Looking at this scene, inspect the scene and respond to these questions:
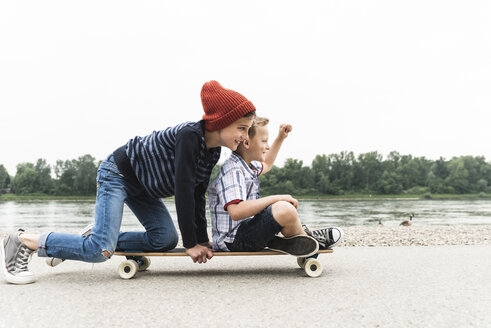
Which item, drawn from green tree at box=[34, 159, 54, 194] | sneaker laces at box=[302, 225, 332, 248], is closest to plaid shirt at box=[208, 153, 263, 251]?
sneaker laces at box=[302, 225, 332, 248]

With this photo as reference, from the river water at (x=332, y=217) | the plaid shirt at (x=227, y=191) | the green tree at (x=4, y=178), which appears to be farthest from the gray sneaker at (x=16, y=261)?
the green tree at (x=4, y=178)

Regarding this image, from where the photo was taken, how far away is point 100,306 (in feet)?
8.20

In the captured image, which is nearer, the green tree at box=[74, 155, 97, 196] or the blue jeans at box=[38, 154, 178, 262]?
the blue jeans at box=[38, 154, 178, 262]

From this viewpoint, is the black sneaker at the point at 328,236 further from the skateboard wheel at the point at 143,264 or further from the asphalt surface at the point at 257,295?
the skateboard wheel at the point at 143,264

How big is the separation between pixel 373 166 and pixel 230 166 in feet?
302

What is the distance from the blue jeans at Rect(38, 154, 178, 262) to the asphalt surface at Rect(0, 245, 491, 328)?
9.4 inches

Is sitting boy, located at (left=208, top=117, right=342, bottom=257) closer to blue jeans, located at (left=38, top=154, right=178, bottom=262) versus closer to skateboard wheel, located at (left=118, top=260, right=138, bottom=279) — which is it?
blue jeans, located at (left=38, top=154, right=178, bottom=262)

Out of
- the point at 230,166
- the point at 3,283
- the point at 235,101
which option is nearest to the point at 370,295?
the point at 230,166

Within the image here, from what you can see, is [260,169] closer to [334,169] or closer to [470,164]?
[334,169]

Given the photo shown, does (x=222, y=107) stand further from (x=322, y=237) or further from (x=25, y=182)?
(x=25, y=182)

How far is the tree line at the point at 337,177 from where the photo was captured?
82188mm

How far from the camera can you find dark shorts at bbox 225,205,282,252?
3.11m

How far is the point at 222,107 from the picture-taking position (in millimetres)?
3002

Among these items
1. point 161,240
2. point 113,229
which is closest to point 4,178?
point 161,240
